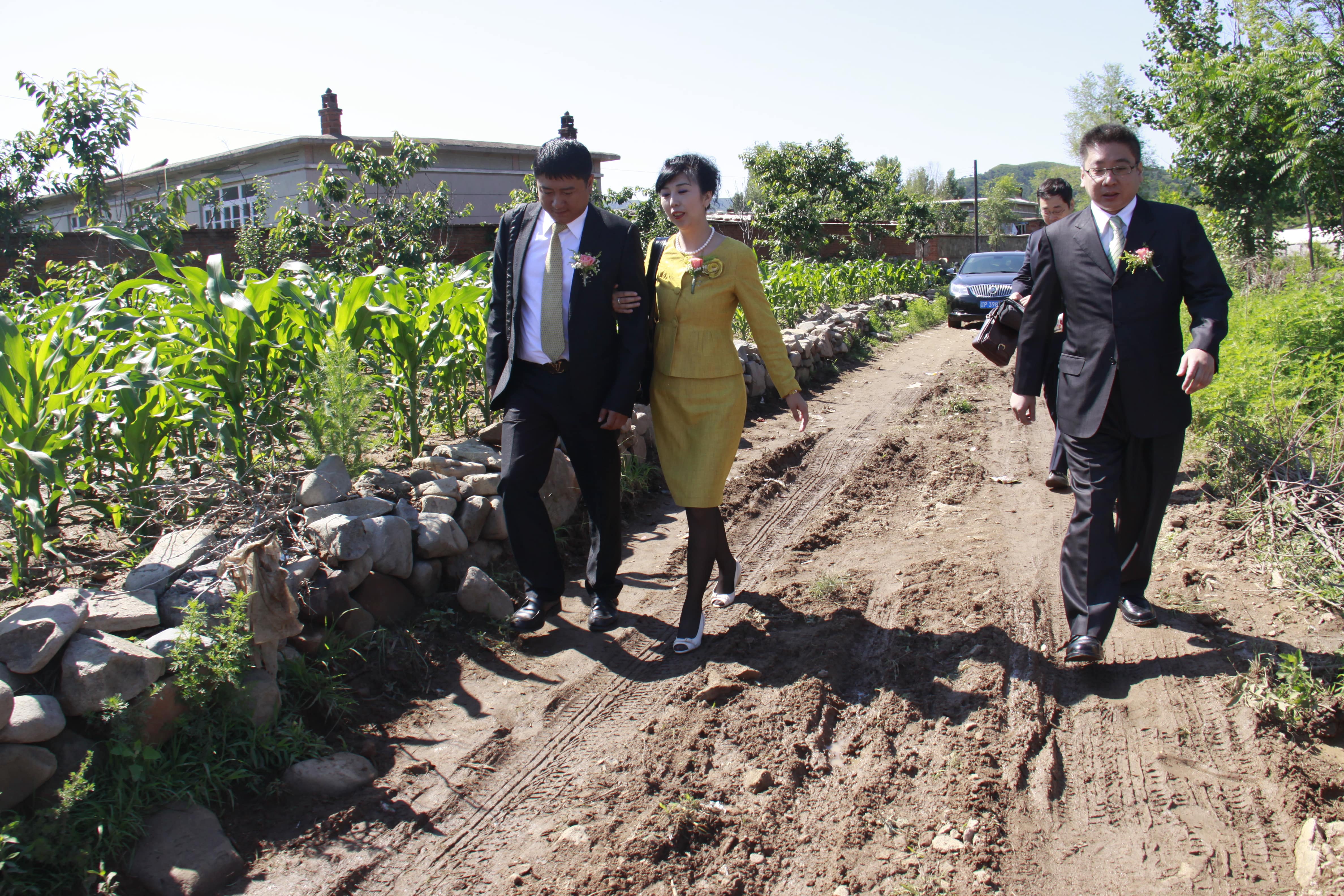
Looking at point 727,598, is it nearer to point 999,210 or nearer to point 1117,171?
point 1117,171

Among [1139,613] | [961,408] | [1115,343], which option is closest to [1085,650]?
[1139,613]

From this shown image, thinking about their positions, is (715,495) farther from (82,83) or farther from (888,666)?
(82,83)

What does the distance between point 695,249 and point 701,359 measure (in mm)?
443

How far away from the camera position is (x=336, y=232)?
37.2ft

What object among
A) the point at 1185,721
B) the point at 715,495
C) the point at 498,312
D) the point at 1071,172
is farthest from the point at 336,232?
the point at 1071,172

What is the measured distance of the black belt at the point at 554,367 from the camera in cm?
363

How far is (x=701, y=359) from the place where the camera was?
11.7ft

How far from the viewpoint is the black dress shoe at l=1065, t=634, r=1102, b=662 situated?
130 inches

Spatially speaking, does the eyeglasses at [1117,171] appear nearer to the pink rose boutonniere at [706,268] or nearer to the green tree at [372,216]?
the pink rose boutonniere at [706,268]

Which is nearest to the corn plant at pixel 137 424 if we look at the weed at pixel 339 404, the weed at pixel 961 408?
the weed at pixel 339 404

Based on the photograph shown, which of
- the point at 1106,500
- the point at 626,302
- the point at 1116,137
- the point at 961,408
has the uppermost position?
the point at 1116,137

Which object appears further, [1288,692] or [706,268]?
[706,268]

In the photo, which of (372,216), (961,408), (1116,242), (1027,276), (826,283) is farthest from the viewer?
(826,283)

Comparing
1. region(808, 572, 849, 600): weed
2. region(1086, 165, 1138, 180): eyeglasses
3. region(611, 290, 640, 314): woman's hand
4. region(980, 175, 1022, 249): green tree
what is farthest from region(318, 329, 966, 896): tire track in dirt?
region(980, 175, 1022, 249): green tree
